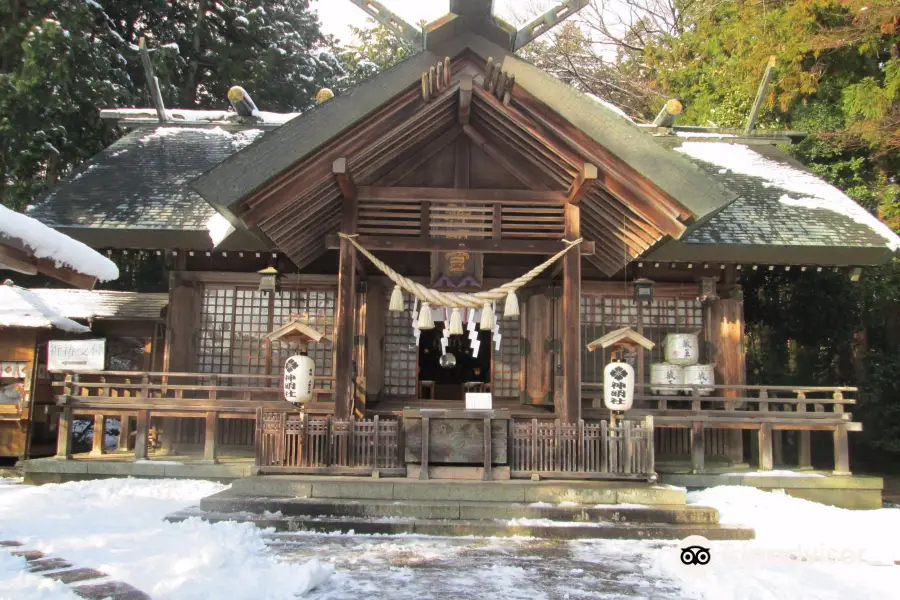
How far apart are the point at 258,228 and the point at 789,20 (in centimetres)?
1459

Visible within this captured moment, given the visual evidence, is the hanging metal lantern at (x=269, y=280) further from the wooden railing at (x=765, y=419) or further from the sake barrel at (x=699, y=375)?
the sake barrel at (x=699, y=375)

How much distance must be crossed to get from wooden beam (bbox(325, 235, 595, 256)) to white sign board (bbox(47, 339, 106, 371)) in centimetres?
441

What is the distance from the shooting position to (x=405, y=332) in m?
12.6

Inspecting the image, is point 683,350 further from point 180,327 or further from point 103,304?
point 103,304

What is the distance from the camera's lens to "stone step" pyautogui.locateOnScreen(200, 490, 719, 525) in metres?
7.75

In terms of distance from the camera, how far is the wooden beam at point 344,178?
28.8 feet

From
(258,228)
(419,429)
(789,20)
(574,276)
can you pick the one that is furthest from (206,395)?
(789,20)

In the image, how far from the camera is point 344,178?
902cm

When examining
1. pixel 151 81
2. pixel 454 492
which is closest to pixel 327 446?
pixel 454 492

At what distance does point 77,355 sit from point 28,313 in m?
1.46

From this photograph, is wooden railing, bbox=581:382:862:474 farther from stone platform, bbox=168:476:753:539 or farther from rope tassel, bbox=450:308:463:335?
stone platform, bbox=168:476:753:539

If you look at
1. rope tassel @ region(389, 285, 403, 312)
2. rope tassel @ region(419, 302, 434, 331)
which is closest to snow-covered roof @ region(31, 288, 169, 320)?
rope tassel @ region(389, 285, 403, 312)

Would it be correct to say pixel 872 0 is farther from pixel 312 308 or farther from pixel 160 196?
pixel 160 196

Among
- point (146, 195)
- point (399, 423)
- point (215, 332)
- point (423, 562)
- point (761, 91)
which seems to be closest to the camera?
point (423, 562)
